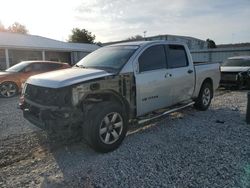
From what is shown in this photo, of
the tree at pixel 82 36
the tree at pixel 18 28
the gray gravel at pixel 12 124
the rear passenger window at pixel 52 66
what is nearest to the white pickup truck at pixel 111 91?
the gray gravel at pixel 12 124

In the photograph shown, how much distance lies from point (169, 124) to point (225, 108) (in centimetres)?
280

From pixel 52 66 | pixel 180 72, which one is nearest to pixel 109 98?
pixel 180 72

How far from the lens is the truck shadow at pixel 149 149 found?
3943 mm

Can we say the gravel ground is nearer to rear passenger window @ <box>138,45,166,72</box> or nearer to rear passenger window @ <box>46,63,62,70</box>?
rear passenger window @ <box>138,45,166,72</box>

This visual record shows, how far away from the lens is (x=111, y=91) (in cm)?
486

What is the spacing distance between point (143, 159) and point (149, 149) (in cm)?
47

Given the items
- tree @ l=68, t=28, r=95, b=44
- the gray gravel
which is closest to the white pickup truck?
the gray gravel

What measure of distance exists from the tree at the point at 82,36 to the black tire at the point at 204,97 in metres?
52.6

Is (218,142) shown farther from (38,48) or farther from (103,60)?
(38,48)

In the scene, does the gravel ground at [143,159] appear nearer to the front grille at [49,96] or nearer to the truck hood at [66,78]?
the front grille at [49,96]

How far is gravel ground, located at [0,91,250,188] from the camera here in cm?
379

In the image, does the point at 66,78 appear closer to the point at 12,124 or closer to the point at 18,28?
the point at 12,124

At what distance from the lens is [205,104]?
7.96 metres

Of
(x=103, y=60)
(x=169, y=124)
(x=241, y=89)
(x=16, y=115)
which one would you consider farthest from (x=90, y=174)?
(x=241, y=89)
